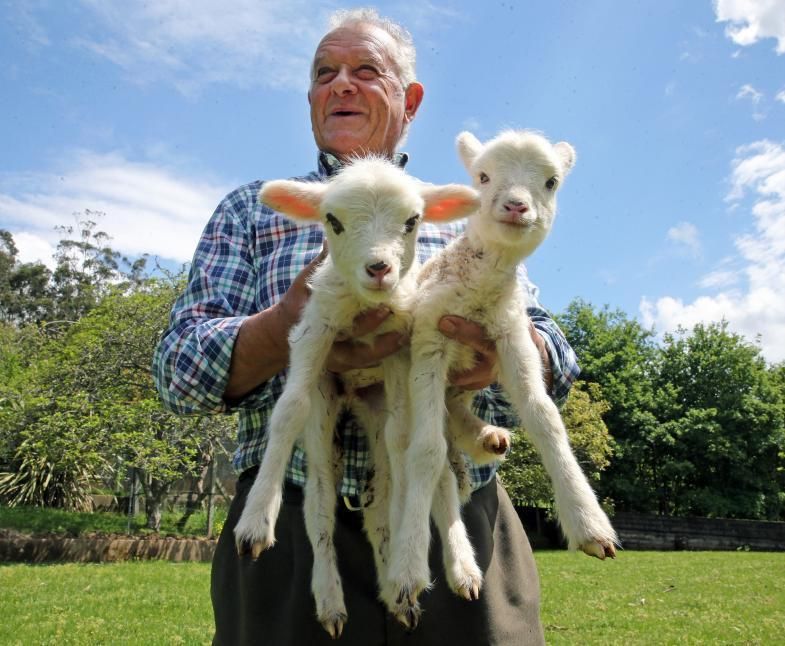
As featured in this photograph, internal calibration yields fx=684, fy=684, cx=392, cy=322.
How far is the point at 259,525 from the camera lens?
1.70 m

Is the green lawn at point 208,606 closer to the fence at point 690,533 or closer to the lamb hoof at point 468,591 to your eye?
the lamb hoof at point 468,591

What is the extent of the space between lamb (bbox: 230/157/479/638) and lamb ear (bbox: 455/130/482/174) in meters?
0.24

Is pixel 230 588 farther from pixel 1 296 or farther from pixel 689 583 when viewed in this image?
pixel 1 296

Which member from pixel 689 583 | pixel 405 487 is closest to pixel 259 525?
pixel 405 487

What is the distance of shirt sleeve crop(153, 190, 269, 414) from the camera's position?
2.19m

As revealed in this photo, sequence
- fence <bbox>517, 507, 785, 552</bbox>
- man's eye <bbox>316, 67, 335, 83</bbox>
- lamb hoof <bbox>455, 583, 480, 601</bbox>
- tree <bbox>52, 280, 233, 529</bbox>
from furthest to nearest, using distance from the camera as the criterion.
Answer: fence <bbox>517, 507, 785, 552</bbox> < tree <bbox>52, 280, 233, 529</bbox> < man's eye <bbox>316, 67, 335, 83</bbox> < lamb hoof <bbox>455, 583, 480, 601</bbox>

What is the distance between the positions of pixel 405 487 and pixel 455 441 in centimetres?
31

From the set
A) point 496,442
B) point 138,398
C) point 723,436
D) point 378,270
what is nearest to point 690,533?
point 723,436

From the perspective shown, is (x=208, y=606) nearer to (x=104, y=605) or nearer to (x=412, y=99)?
(x=104, y=605)

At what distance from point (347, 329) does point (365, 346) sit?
10 cm

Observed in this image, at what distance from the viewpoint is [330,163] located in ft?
9.07

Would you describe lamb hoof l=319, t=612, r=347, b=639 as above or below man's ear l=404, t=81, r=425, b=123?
below

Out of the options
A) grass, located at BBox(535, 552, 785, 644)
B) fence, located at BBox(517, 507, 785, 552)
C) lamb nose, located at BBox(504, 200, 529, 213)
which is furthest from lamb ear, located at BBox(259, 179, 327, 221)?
fence, located at BBox(517, 507, 785, 552)

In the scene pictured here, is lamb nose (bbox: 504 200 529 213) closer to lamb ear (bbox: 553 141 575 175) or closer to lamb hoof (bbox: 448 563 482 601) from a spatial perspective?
lamb ear (bbox: 553 141 575 175)
